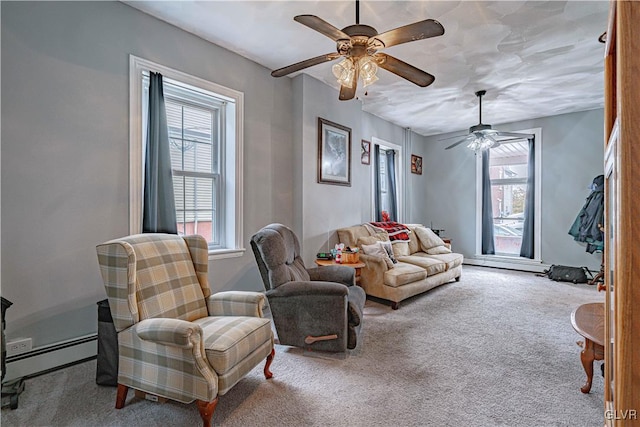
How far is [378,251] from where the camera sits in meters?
4.03

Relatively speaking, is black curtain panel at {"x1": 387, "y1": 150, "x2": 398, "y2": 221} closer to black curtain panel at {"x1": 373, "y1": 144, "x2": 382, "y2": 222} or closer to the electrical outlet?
black curtain panel at {"x1": 373, "y1": 144, "x2": 382, "y2": 222}

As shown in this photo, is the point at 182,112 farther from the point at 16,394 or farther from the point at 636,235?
the point at 636,235

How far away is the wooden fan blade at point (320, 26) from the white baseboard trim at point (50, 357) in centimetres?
274

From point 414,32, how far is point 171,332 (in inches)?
85.0

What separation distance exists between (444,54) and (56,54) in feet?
11.3

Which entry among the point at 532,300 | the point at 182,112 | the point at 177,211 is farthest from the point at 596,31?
the point at 177,211

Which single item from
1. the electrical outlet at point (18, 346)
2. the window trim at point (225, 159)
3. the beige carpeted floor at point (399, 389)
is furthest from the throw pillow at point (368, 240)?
the electrical outlet at point (18, 346)

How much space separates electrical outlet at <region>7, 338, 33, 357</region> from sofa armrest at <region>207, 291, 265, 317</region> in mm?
1201

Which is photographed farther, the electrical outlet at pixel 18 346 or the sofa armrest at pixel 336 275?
the sofa armrest at pixel 336 275

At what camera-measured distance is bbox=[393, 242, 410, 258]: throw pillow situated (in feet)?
15.5

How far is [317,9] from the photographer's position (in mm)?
2635

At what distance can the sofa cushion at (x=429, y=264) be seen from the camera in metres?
4.34

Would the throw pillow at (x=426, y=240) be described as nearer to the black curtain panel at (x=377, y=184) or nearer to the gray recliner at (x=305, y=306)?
the black curtain panel at (x=377, y=184)

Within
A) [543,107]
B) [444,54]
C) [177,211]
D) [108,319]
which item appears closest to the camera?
[108,319]
